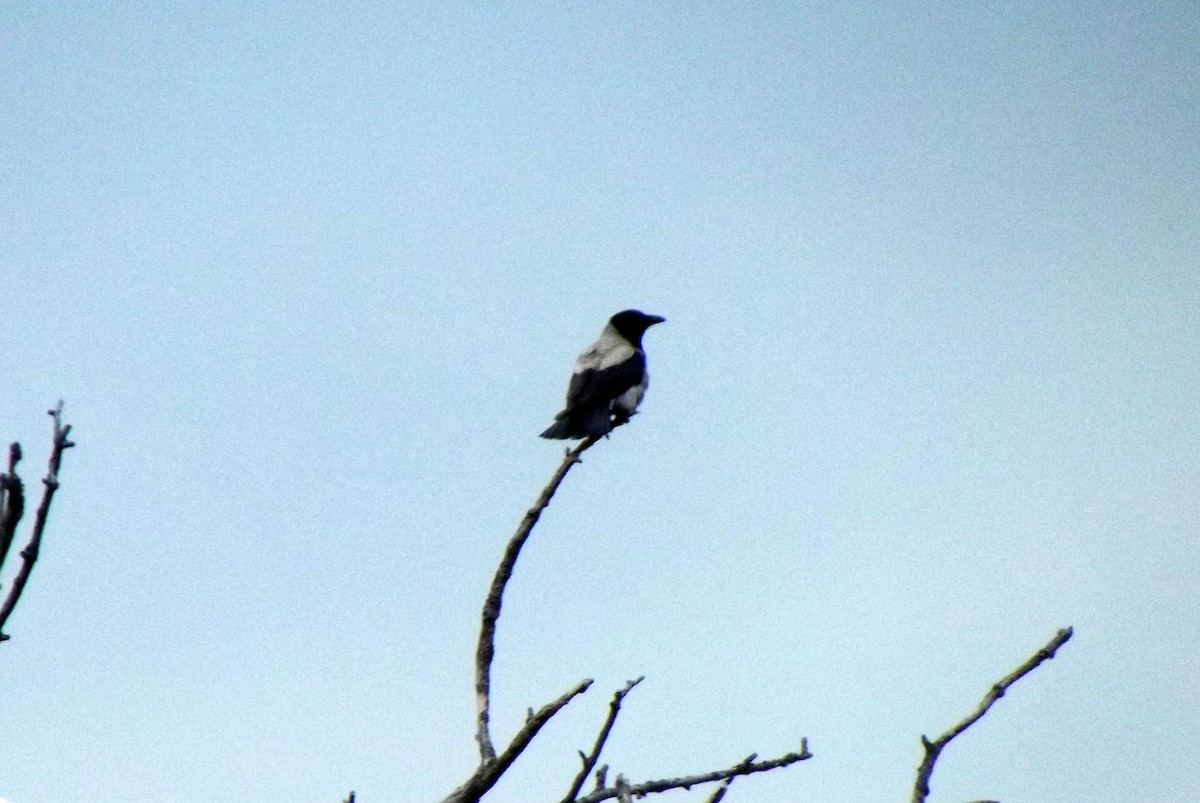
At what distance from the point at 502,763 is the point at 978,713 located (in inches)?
50.4

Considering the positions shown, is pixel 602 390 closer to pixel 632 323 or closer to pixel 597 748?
pixel 632 323

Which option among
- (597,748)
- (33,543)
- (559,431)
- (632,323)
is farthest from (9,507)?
(632,323)

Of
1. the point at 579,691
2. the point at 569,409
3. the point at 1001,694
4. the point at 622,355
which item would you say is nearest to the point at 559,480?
the point at 579,691

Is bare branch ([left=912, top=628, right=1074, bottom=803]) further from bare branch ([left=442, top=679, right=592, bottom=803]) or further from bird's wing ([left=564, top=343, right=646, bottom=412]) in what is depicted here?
bird's wing ([left=564, top=343, right=646, bottom=412])

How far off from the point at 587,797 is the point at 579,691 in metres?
0.40

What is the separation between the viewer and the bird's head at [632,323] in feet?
43.9

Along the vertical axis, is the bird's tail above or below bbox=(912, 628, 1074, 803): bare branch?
above

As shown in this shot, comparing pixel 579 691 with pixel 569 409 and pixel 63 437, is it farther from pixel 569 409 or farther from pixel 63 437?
pixel 569 409

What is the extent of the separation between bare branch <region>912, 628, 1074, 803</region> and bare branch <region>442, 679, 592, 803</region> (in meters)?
1.08

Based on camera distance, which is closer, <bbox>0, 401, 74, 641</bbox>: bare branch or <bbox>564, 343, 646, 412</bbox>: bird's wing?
<bbox>0, 401, 74, 641</bbox>: bare branch

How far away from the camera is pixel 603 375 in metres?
11.0

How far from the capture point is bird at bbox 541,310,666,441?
10.2m

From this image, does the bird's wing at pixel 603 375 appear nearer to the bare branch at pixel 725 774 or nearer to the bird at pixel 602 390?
the bird at pixel 602 390

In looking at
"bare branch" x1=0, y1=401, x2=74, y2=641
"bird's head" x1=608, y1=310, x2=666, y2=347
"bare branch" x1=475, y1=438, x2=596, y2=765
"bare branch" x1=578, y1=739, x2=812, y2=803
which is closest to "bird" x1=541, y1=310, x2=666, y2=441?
"bird's head" x1=608, y1=310, x2=666, y2=347
